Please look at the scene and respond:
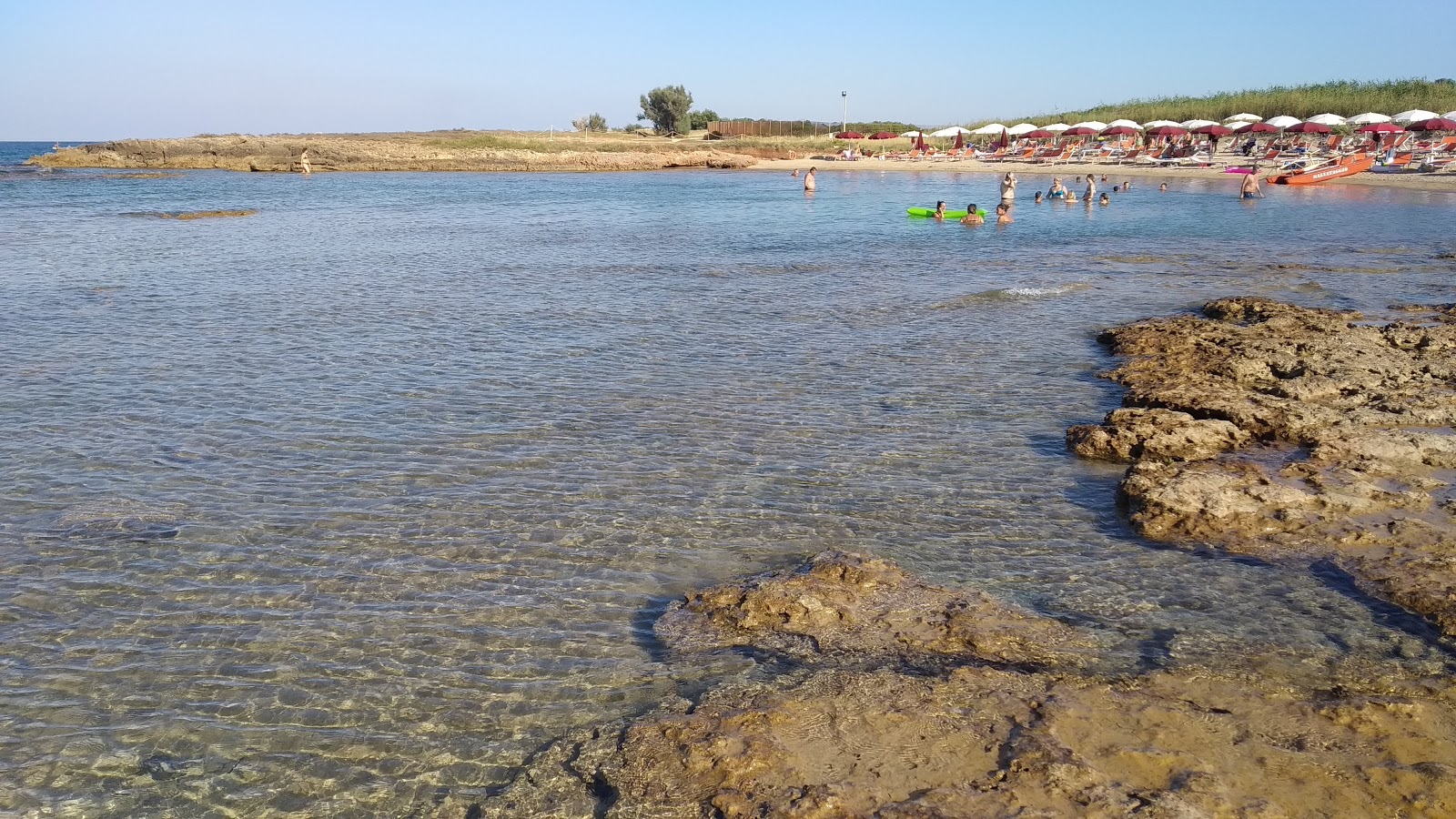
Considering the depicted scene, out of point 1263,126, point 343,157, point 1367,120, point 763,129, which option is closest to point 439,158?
point 343,157

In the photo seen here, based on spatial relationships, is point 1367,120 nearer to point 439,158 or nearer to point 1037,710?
point 1037,710

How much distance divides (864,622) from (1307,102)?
63.6 m

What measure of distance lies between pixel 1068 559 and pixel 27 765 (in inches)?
225

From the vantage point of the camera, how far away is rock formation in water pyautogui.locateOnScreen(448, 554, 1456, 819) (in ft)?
12.2

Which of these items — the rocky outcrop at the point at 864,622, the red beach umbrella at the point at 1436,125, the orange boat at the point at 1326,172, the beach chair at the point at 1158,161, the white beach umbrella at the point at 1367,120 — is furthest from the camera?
the beach chair at the point at 1158,161

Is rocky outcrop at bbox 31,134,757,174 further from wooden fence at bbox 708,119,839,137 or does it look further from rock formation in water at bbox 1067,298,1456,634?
rock formation in water at bbox 1067,298,1456,634

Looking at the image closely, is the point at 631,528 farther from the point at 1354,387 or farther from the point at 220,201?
the point at 220,201

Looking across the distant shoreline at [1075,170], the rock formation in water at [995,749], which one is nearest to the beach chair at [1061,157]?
the distant shoreline at [1075,170]

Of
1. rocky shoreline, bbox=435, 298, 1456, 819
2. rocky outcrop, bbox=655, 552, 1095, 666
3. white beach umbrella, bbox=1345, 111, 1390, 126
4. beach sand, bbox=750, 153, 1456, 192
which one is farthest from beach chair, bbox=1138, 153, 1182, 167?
rocky outcrop, bbox=655, 552, 1095, 666

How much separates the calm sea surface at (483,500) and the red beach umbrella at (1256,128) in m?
36.8

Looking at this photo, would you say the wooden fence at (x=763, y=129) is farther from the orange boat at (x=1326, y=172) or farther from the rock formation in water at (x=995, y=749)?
the rock formation in water at (x=995, y=749)

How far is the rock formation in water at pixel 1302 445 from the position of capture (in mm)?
6211

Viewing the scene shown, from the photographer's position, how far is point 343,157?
64688 mm

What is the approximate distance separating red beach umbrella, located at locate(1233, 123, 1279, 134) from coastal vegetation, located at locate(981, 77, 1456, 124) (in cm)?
455
